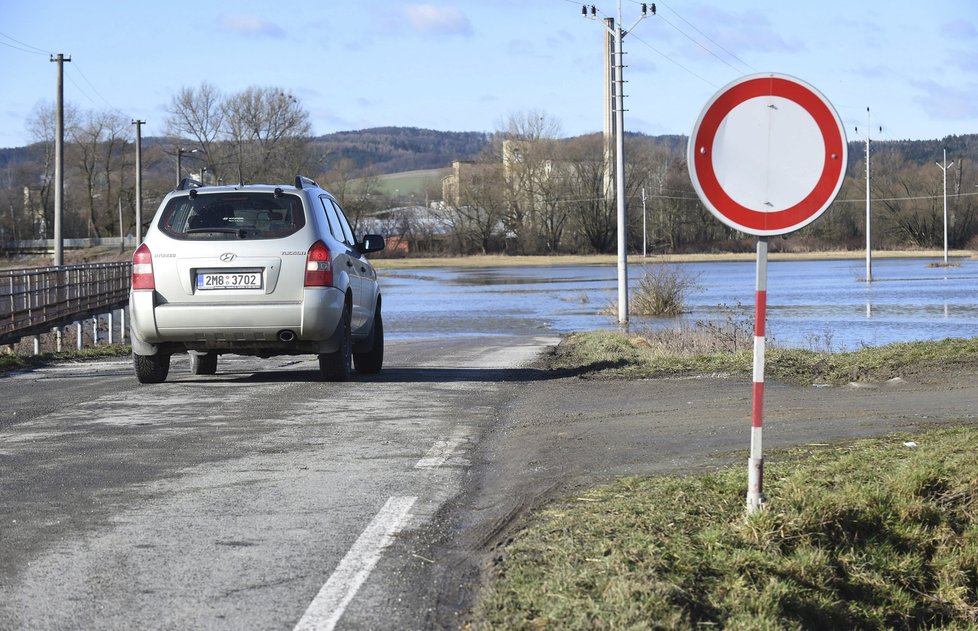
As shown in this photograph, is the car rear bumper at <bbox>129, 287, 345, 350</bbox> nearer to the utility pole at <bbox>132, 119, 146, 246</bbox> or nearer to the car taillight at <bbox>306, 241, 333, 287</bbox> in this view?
the car taillight at <bbox>306, 241, 333, 287</bbox>

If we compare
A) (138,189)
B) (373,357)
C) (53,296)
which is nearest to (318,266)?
(373,357)

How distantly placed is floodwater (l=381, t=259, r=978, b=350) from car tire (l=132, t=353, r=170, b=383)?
1124 cm

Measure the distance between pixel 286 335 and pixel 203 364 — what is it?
10.3 ft

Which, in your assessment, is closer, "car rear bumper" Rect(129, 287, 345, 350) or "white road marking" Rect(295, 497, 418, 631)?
"white road marking" Rect(295, 497, 418, 631)

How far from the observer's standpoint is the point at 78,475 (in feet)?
24.7

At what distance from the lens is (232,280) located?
1186 centimetres

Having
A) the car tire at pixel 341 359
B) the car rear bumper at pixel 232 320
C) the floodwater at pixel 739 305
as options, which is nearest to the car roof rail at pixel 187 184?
the car rear bumper at pixel 232 320

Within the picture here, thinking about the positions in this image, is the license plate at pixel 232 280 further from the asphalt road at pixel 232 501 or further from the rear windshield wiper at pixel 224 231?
the asphalt road at pixel 232 501

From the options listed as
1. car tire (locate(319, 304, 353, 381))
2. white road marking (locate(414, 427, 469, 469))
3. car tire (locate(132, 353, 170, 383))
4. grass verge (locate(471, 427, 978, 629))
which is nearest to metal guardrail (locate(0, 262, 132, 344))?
car tire (locate(132, 353, 170, 383))

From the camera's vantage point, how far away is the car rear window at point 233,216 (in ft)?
39.3

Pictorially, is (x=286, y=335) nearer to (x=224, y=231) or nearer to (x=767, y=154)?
(x=224, y=231)

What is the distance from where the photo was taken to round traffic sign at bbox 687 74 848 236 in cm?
596

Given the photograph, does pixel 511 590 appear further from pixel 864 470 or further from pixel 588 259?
pixel 588 259

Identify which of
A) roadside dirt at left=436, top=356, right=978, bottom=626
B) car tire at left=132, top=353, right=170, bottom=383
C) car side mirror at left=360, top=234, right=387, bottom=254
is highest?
car side mirror at left=360, top=234, right=387, bottom=254
